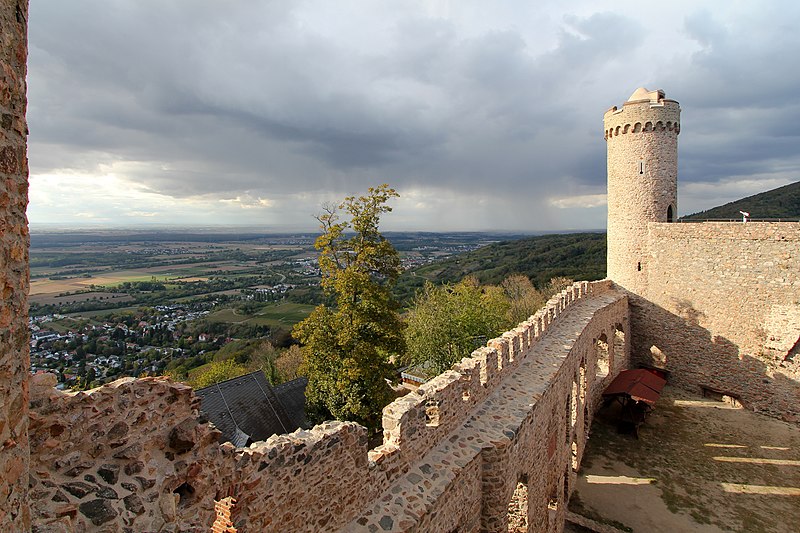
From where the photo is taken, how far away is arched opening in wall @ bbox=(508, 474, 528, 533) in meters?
7.17

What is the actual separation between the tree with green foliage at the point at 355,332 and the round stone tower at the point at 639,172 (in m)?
11.1

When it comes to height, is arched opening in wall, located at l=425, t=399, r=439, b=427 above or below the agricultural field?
A: above

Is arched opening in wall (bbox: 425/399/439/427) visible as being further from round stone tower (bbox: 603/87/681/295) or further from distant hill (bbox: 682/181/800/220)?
distant hill (bbox: 682/181/800/220)

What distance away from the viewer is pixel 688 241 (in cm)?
1616

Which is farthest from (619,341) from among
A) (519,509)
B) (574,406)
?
(519,509)

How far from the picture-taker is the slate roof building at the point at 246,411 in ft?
42.8

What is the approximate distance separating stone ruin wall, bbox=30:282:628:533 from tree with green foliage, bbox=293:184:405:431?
563cm

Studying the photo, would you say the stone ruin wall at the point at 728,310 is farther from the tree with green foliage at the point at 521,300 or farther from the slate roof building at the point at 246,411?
the slate roof building at the point at 246,411

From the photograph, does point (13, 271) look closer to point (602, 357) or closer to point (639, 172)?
point (602, 357)

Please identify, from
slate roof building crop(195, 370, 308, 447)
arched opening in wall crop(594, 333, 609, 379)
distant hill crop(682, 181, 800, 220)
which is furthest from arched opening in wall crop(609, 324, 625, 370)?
distant hill crop(682, 181, 800, 220)

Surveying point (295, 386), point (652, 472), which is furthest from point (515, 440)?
point (295, 386)

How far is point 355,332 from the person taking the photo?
39.2 ft

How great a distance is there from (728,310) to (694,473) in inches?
285

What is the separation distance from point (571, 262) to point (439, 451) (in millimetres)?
54812
